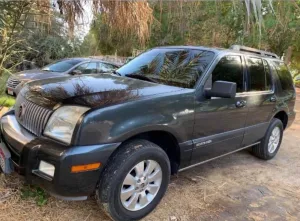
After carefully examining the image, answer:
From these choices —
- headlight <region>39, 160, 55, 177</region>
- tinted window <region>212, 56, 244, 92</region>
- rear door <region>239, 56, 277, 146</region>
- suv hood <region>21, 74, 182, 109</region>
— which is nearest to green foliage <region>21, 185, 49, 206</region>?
headlight <region>39, 160, 55, 177</region>

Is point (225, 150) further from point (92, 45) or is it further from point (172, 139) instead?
point (92, 45)

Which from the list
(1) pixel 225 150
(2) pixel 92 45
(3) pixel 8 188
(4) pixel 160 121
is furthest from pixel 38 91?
(2) pixel 92 45

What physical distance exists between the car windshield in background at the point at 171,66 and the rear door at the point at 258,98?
0.78 meters

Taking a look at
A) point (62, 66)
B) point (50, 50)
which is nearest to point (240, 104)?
point (62, 66)

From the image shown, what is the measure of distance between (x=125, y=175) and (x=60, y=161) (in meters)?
0.61

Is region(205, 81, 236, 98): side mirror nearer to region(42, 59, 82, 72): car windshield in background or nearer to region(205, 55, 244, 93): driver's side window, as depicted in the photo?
region(205, 55, 244, 93): driver's side window

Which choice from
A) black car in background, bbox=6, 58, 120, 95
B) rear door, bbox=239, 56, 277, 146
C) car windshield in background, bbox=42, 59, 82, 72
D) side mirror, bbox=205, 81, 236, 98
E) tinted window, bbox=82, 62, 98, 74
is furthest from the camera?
tinted window, bbox=82, 62, 98, 74

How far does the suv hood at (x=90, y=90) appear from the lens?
8.67 feet

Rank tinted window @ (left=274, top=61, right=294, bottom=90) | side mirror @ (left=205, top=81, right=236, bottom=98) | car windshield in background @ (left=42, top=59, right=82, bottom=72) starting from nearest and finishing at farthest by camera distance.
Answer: side mirror @ (left=205, top=81, right=236, bottom=98), tinted window @ (left=274, top=61, right=294, bottom=90), car windshield in background @ (left=42, top=59, right=82, bottom=72)

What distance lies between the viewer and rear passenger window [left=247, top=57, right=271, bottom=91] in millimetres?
4251

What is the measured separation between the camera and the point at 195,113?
3.25 metres

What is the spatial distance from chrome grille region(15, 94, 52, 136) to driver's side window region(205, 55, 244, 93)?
1.80m

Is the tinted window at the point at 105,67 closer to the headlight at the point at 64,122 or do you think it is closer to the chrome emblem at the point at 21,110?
the chrome emblem at the point at 21,110

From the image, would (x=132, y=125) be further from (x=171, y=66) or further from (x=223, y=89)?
(x=171, y=66)
